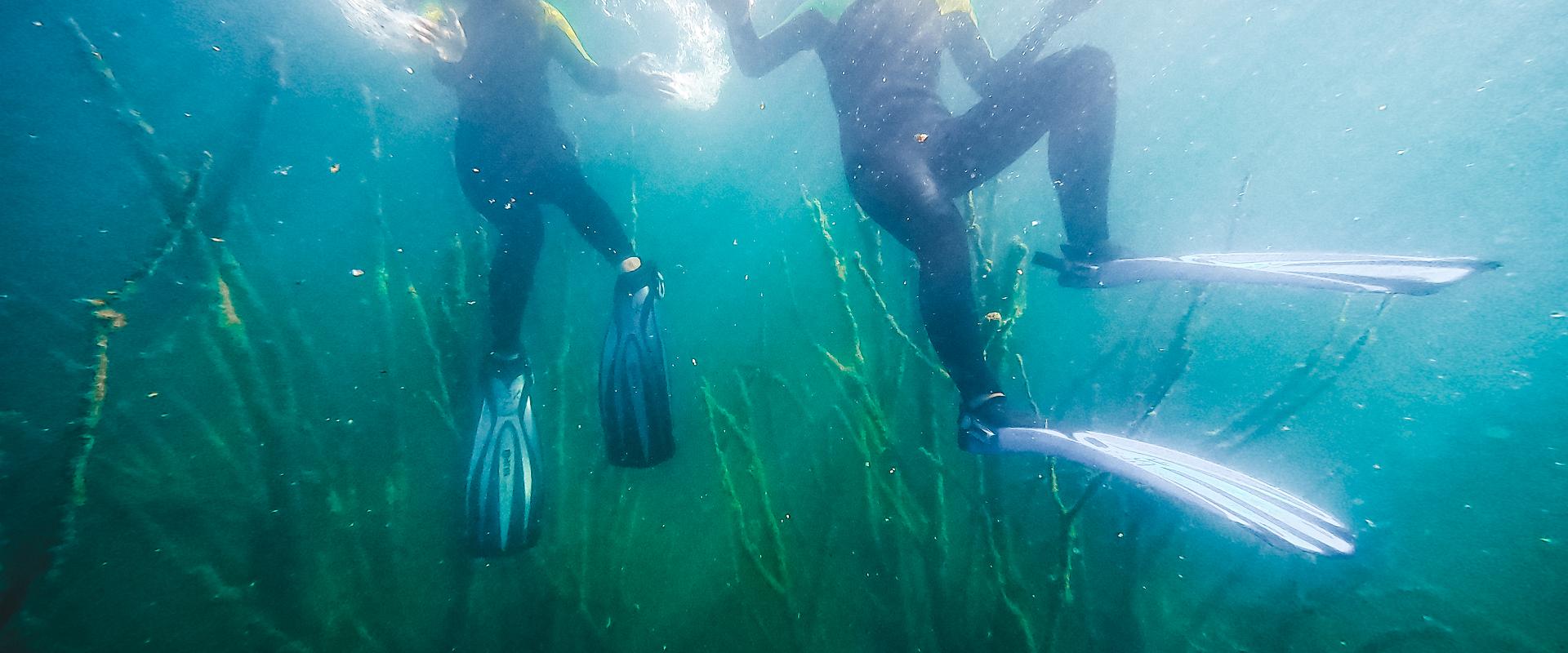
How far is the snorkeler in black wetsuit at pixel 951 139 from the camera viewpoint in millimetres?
2195

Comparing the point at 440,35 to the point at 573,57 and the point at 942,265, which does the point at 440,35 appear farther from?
the point at 942,265

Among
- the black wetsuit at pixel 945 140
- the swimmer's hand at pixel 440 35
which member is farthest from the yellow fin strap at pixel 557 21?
the black wetsuit at pixel 945 140

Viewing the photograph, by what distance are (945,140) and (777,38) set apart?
137 cm

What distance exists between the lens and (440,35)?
188 inches

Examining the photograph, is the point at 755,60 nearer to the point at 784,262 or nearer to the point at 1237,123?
the point at 784,262

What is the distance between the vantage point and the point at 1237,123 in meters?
20.2

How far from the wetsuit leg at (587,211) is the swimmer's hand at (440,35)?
2.26 metres

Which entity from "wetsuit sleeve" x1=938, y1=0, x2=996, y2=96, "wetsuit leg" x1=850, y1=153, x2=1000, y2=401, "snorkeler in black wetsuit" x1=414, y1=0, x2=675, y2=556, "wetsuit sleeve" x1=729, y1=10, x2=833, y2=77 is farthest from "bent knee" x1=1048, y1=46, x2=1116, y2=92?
"snorkeler in black wetsuit" x1=414, y1=0, x2=675, y2=556

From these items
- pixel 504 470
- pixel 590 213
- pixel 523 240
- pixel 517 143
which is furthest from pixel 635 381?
pixel 517 143

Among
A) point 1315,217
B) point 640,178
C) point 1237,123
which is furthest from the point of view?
point 1237,123

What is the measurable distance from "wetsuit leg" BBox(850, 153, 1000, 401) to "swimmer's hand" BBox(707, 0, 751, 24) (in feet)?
4.72

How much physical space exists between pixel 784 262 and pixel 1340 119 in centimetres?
2691

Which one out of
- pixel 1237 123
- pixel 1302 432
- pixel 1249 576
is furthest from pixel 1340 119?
pixel 1249 576

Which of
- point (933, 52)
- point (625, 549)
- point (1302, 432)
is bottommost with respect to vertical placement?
point (1302, 432)
